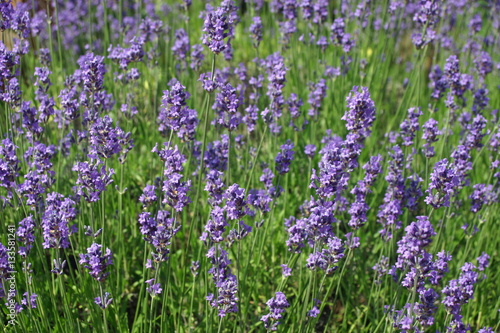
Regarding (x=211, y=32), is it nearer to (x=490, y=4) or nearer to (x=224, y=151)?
(x=224, y=151)

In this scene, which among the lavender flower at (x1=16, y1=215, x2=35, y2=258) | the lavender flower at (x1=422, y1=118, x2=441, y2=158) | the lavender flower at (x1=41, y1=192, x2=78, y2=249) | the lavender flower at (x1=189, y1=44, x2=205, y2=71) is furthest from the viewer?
the lavender flower at (x1=189, y1=44, x2=205, y2=71)

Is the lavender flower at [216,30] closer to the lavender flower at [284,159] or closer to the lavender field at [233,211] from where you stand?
the lavender field at [233,211]

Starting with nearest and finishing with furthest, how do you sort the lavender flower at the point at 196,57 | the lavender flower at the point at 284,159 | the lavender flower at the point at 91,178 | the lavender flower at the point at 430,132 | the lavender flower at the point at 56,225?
the lavender flower at the point at 56,225 < the lavender flower at the point at 91,178 < the lavender flower at the point at 284,159 < the lavender flower at the point at 430,132 < the lavender flower at the point at 196,57

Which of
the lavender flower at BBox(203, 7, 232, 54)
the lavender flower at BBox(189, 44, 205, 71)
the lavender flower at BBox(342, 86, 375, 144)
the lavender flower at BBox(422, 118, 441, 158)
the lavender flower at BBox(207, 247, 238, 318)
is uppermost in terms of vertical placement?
the lavender flower at BBox(189, 44, 205, 71)

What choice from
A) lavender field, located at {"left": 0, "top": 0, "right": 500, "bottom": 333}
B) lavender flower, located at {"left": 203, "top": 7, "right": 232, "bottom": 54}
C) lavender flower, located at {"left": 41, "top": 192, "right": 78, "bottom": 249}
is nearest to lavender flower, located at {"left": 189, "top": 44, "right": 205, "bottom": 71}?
lavender field, located at {"left": 0, "top": 0, "right": 500, "bottom": 333}

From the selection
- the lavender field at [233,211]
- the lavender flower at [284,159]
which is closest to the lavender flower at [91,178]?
the lavender field at [233,211]

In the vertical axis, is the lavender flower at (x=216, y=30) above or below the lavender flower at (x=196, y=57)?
below

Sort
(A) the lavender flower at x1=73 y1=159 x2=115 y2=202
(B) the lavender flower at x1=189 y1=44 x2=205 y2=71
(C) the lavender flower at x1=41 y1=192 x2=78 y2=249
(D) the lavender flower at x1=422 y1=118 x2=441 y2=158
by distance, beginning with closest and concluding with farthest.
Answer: (C) the lavender flower at x1=41 y1=192 x2=78 y2=249
(A) the lavender flower at x1=73 y1=159 x2=115 y2=202
(D) the lavender flower at x1=422 y1=118 x2=441 y2=158
(B) the lavender flower at x1=189 y1=44 x2=205 y2=71

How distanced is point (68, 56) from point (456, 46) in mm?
5321

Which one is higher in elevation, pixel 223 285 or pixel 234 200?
pixel 234 200

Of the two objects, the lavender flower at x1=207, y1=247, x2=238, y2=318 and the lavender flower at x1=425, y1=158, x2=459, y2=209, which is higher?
the lavender flower at x1=425, y1=158, x2=459, y2=209

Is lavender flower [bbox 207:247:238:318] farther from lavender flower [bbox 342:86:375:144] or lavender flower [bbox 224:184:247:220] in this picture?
lavender flower [bbox 342:86:375:144]

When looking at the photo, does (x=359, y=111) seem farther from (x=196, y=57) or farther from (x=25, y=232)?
(x=196, y=57)

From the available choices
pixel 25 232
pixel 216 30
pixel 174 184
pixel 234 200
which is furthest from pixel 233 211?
pixel 25 232
